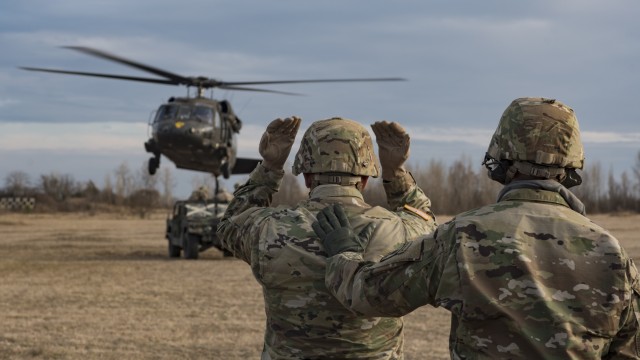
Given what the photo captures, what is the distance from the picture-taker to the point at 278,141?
415 cm

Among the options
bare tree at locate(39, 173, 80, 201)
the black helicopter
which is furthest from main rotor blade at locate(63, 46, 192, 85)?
bare tree at locate(39, 173, 80, 201)

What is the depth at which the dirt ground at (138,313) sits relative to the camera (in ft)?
30.0

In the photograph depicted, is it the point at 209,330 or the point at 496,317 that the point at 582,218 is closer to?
the point at 496,317

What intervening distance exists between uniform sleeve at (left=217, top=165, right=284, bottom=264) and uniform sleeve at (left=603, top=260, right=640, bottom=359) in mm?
1597

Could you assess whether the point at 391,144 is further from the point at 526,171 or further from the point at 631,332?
the point at 631,332

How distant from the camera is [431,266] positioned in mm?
2680

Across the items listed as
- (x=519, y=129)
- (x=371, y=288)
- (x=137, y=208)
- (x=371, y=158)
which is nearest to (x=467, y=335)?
(x=371, y=288)

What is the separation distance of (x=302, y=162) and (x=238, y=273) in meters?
14.4

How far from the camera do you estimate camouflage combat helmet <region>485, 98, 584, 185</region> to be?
106 inches

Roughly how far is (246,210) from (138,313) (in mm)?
8314

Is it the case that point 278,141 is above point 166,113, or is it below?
below

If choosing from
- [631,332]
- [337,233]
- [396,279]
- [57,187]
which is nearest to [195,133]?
[337,233]

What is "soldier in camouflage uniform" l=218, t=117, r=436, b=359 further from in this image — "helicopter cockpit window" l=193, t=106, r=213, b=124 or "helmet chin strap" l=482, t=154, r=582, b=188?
"helicopter cockpit window" l=193, t=106, r=213, b=124

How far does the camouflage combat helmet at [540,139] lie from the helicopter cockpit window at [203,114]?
1820cm
